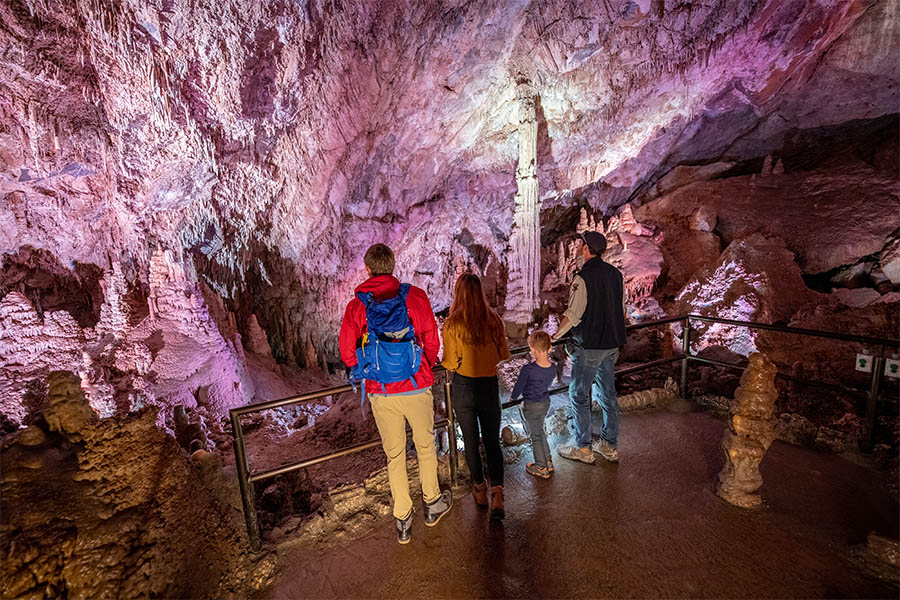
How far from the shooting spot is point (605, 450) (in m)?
3.08

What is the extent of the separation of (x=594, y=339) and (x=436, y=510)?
1586 mm

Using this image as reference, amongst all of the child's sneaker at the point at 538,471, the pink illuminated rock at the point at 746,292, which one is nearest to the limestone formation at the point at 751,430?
the child's sneaker at the point at 538,471

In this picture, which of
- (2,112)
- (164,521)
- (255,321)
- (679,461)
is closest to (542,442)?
(679,461)

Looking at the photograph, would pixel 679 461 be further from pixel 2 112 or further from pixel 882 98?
pixel 882 98

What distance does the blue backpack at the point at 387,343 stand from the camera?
6.93 feet

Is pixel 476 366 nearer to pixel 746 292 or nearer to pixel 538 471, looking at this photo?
pixel 538 471

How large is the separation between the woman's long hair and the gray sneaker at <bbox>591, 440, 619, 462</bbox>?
1449mm

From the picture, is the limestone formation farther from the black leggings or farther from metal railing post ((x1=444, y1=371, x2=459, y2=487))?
metal railing post ((x1=444, y1=371, x2=459, y2=487))

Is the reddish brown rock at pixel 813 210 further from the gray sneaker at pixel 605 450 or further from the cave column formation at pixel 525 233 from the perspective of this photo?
the gray sneaker at pixel 605 450

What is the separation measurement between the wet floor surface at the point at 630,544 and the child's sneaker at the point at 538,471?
6 cm

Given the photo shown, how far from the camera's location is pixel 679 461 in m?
3.06

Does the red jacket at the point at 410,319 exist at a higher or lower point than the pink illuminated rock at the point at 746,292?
higher

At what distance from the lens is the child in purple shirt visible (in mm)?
2691

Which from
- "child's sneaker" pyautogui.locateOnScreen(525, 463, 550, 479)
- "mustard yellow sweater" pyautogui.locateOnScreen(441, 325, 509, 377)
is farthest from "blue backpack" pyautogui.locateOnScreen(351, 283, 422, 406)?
"child's sneaker" pyautogui.locateOnScreen(525, 463, 550, 479)
